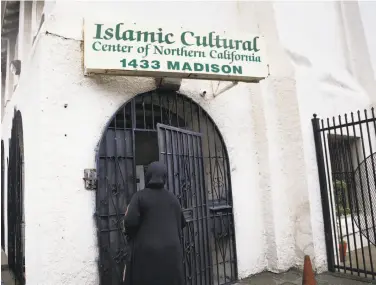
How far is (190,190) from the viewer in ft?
13.2

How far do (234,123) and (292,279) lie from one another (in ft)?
7.84

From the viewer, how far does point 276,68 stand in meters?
5.09

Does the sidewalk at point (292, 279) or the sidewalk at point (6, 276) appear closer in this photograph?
the sidewalk at point (292, 279)

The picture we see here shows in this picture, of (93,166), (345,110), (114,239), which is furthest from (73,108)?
(345,110)

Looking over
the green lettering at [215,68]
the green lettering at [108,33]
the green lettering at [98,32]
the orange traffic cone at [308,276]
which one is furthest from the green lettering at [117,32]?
the orange traffic cone at [308,276]

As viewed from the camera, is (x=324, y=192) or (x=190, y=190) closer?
(x=190, y=190)

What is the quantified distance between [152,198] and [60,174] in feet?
4.34

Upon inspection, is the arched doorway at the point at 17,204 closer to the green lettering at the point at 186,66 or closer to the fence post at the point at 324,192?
the green lettering at the point at 186,66

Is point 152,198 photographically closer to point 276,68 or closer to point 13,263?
point 276,68

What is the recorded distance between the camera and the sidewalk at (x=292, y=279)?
424 cm

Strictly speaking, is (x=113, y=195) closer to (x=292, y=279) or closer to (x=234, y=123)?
(x=234, y=123)

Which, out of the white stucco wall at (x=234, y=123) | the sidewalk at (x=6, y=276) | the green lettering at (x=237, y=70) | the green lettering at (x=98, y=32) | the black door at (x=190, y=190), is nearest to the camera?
the white stucco wall at (x=234, y=123)

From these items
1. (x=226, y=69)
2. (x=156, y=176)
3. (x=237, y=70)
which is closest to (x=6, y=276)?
(x=156, y=176)

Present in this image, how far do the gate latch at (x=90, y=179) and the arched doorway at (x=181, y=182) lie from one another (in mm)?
79
